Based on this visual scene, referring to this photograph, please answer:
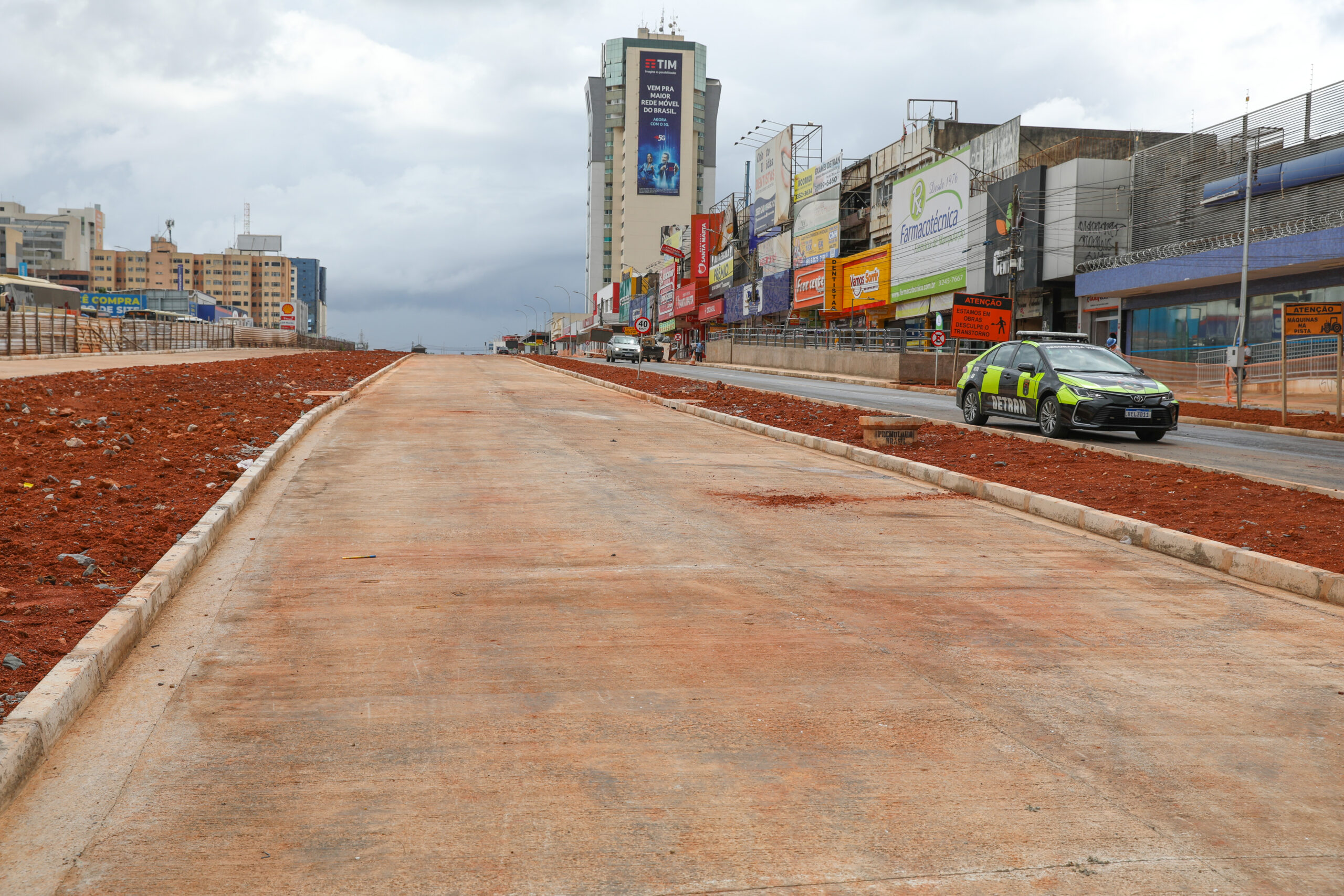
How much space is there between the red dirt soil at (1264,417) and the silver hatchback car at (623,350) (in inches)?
1612

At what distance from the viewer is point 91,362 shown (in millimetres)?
36031

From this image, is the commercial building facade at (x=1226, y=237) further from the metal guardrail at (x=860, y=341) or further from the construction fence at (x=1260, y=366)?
the metal guardrail at (x=860, y=341)

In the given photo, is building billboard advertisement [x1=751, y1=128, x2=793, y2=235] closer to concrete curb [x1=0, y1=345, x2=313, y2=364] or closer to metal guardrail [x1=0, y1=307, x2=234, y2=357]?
concrete curb [x1=0, y1=345, x2=313, y2=364]

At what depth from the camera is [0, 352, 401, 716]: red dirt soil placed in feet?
18.6

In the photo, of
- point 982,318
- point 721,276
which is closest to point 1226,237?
point 982,318

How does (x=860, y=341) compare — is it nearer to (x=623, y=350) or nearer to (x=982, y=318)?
(x=982, y=318)

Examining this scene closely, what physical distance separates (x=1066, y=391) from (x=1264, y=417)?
31.6ft

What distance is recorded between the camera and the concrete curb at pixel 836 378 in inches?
1500

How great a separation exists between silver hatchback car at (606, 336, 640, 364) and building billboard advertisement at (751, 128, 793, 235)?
16339 millimetres

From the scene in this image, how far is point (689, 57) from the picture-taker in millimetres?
183625

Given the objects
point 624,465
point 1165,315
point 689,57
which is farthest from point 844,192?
point 689,57

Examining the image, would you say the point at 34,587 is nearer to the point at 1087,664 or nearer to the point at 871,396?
the point at 1087,664

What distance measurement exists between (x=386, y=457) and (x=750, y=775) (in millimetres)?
10159

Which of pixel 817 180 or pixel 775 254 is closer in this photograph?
pixel 817 180
